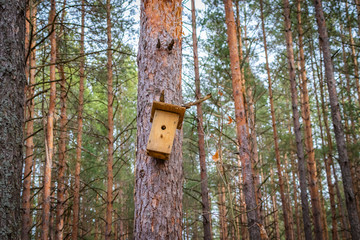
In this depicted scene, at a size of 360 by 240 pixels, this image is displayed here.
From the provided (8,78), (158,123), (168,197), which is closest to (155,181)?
(168,197)

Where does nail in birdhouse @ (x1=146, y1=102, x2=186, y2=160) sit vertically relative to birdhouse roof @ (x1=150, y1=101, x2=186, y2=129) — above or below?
below

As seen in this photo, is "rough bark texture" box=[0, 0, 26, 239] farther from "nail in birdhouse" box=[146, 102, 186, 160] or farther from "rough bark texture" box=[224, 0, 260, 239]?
"rough bark texture" box=[224, 0, 260, 239]

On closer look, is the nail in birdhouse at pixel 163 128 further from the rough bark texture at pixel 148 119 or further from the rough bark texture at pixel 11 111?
the rough bark texture at pixel 11 111

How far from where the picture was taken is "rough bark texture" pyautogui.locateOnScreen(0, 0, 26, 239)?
2.13 metres

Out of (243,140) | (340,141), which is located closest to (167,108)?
(243,140)

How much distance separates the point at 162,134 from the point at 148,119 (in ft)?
0.94

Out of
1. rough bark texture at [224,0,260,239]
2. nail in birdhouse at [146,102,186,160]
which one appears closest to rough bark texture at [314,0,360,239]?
rough bark texture at [224,0,260,239]

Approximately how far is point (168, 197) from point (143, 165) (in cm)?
32

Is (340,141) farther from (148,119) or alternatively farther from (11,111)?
(11,111)

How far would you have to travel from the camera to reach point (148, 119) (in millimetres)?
2436

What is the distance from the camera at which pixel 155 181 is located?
87.5 inches

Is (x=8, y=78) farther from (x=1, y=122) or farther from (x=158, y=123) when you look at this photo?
(x=158, y=123)

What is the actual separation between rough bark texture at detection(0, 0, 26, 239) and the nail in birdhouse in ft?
3.52

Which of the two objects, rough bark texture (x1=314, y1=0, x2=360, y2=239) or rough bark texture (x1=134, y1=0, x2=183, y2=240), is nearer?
rough bark texture (x1=134, y1=0, x2=183, y2=240)
